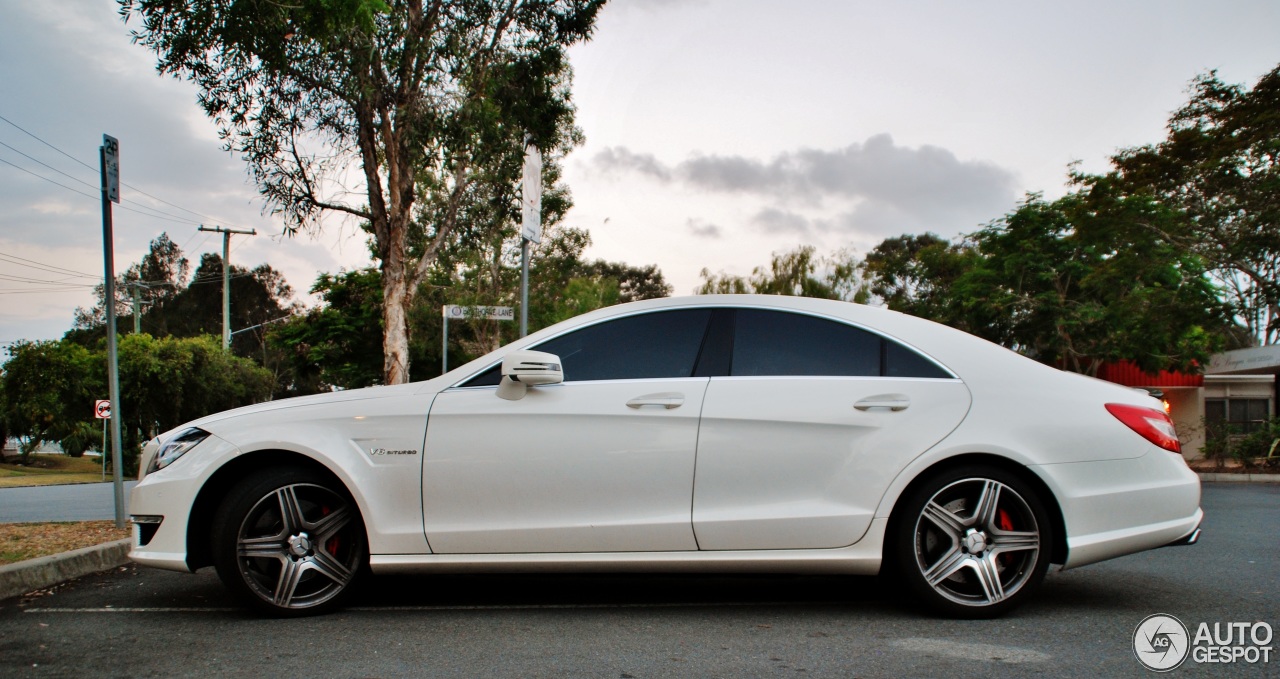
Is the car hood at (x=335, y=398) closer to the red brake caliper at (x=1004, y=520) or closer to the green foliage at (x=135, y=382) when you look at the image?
the red brake caliper at (x=1004, y=520)

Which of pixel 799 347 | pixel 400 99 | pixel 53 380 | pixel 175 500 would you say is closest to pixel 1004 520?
pixel 799 347

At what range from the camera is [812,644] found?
396 centimetres

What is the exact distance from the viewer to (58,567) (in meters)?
5.78

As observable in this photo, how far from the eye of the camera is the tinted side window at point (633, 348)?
461 centimetres

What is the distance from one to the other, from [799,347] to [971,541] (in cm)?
115

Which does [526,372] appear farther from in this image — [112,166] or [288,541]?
[112,166]

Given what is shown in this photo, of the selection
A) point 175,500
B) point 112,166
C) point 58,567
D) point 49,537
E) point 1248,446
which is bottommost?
point 1248,446

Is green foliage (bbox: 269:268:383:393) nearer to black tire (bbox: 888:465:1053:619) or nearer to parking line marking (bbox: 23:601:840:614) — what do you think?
parking line marking (bbox: 23:601:840:614)

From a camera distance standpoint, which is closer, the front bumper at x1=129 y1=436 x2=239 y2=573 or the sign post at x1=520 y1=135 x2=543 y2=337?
the front bumper at x1=129 y1=436 x2=239 y2=573

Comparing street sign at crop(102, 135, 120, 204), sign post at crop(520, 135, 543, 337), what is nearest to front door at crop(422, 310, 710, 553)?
sign post at crop(520, 135, 543, 337)

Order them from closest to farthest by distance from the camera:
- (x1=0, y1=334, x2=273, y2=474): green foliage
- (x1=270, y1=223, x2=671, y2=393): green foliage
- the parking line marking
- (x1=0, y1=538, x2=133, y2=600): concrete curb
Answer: the parking line marking, (x1=0, y1=538, x2=133, y2=600): concrete curb, (x1=270, y1=223, x2=671, y2=393): green foliage, (x1=0, y1=334, x2=273, y2=474): green foliage

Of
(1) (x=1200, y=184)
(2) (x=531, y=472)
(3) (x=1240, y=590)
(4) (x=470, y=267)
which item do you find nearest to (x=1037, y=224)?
(1) (x=1200, y=184)

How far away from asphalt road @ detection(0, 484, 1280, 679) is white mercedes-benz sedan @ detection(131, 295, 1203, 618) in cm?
25

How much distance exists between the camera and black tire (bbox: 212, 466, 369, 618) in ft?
14.7
